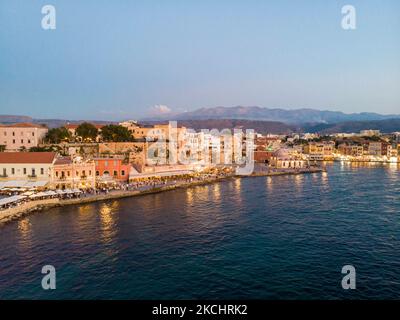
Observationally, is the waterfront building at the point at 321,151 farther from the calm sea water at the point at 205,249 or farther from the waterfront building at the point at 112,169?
the waterfront building at the point at 112,169

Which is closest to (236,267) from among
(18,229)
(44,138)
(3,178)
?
(18,229)

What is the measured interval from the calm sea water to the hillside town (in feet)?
17.0

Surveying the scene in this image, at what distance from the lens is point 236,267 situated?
53.1 ft

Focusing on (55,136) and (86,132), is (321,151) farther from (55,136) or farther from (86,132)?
(55,136)

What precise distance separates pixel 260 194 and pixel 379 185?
16.2 m

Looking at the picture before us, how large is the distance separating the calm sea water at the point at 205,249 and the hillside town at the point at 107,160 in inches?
204

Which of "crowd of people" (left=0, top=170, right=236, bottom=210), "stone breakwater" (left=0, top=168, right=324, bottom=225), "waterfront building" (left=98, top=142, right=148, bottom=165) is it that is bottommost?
"stone breakwater" (left=0, top=168, right=324, bottom=225)

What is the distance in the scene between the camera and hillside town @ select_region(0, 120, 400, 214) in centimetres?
3203

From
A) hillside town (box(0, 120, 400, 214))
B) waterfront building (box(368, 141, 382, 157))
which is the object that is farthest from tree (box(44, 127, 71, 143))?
waterfront building (box(368, 141, 382, 157))

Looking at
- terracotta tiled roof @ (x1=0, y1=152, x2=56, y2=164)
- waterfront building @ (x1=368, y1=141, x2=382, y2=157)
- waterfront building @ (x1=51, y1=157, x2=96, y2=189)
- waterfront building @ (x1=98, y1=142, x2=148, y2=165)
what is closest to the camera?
terracotta tiled roof @ (x1=0, y1=152, x2=56, y2=164)

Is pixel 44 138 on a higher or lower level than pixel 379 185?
higher

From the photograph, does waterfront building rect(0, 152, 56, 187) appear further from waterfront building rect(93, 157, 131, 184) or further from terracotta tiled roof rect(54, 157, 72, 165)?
waterfront building rect(93, 157, 131, 184)
